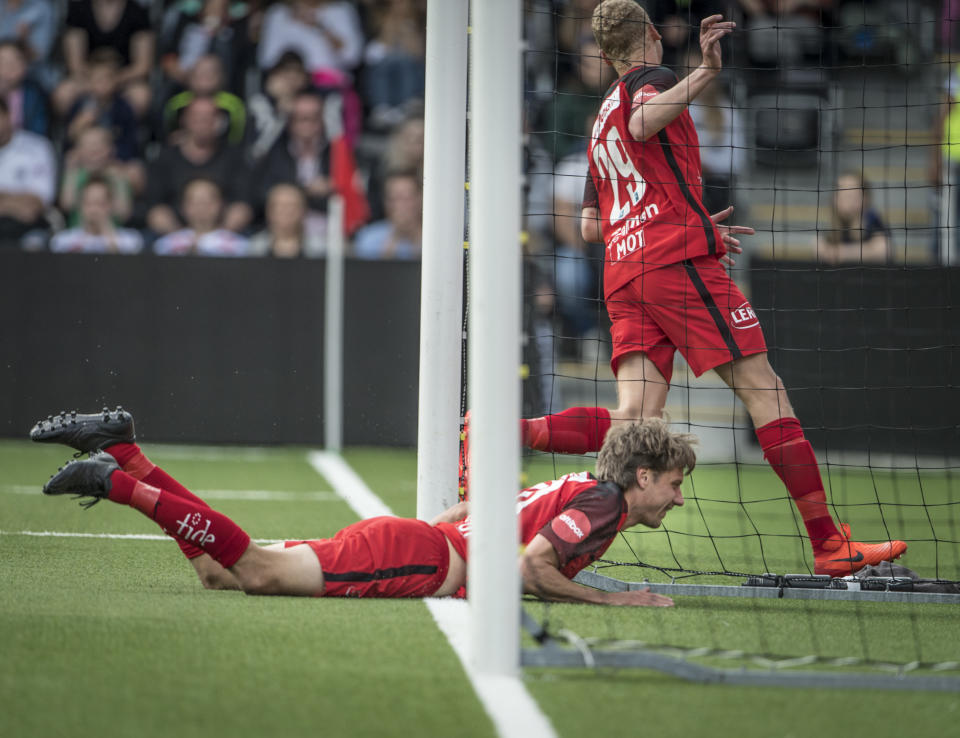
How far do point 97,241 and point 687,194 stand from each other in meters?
6.74

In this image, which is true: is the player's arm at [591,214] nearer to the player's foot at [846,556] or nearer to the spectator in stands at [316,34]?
the player's foot at [846,556]

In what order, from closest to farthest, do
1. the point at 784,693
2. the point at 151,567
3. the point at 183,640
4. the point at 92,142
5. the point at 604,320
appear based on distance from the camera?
the point at 784,693 → the point at 183,640 → the point at 151,567 → the point at 604,320 → the point at 92,142

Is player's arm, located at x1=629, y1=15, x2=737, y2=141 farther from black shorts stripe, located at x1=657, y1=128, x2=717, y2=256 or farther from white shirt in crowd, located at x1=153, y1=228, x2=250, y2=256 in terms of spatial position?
white shirt in crowd, located at x1=153, y1=228, x2=250, y2=256

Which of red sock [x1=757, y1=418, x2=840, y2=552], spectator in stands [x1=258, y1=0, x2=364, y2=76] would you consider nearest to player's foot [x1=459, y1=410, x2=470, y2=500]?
red sock [x1=757, y1=418, x2=840, y2=552]

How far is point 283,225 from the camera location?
34.4ft

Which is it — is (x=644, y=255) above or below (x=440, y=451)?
above

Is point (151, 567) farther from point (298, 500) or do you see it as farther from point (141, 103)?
point (141, 103)

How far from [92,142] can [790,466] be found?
8166 mm

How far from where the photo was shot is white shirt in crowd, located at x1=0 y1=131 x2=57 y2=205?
11000 millimetres

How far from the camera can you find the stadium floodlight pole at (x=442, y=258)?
4754mm

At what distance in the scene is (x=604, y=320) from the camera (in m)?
10.2

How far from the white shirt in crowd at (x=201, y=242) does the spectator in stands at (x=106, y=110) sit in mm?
1171

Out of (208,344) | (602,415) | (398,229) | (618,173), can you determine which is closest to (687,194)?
(618,173)

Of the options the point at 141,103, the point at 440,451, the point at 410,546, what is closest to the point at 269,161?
the point at 141,103
